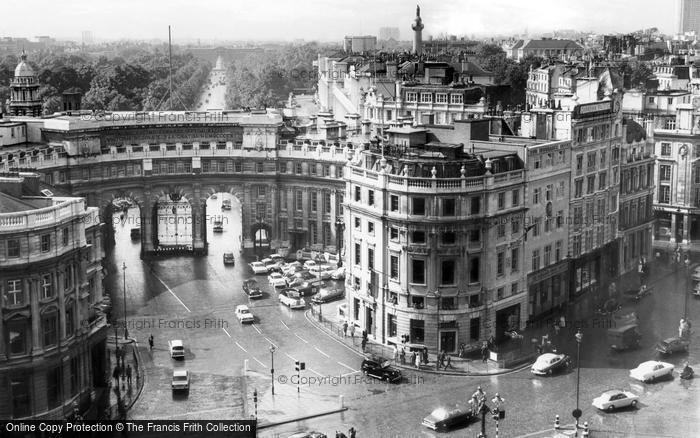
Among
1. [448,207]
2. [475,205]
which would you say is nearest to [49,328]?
[448,207]

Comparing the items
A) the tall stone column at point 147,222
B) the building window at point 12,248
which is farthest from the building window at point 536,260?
the tall stone column at point 147,222

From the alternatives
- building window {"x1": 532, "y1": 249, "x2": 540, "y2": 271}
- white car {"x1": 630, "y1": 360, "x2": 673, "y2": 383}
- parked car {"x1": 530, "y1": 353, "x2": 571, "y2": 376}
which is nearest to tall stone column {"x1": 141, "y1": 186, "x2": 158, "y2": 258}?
building window {"x1": 532, "y1": 249, "x2": 540, "y2": 271}

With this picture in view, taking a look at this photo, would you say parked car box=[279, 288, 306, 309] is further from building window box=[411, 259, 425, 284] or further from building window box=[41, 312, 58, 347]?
building window box=[41, 312, 58, 347]

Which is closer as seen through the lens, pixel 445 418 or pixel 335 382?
pixel 445 418

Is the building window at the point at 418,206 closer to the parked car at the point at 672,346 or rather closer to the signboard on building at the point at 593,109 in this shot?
the parked car at the point at 672,346

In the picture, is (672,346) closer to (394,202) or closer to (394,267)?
(394,267)
